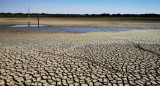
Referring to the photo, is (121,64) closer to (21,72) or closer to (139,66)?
(139,66)

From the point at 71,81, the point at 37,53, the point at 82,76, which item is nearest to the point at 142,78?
the point at 82,76

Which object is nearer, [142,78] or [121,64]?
[142,78]

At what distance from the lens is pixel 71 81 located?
3922 millimetres

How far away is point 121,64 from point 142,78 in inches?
46.9

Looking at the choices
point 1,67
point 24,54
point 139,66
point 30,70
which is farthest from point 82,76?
point 24,54

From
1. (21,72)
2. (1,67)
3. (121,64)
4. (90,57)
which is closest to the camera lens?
(21,72)

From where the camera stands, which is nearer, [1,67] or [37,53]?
[1,67]

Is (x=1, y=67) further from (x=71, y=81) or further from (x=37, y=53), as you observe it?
(x=71, y=81)

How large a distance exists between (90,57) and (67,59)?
1.02 metres

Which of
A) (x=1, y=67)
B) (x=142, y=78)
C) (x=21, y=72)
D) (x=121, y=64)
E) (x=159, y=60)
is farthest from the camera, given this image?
(x=159, y=60)

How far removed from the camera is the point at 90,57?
606 cm

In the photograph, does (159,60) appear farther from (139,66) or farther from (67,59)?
(67,59)

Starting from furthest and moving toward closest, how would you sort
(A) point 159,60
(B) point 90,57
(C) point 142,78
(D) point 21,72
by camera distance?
(B) point 90,57 < (A) point 159,60 < (D) point 21,72 < (C) point 142,78

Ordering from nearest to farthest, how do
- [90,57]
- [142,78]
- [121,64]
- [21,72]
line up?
[142,78]
[21,72]
[121,64]
[90,57]
